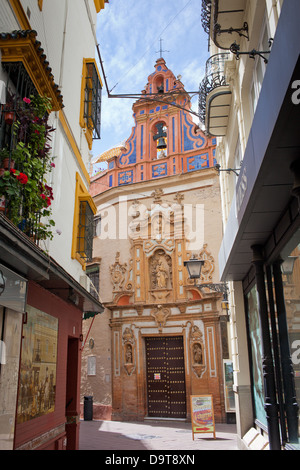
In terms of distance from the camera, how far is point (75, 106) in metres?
10.1

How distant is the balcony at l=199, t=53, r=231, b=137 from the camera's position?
939 cm

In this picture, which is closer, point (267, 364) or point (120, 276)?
point (267, 364)

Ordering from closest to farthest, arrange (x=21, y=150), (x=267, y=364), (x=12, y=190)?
(x=12, y=190)
(x=21, y=150)
(x=267, y=364)

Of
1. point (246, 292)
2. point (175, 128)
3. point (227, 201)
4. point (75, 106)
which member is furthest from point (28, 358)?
point (175, 128)

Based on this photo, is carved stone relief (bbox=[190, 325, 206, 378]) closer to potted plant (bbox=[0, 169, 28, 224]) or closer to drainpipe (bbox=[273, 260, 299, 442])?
drainpipe (bbox=[273, 260, 299, 442])

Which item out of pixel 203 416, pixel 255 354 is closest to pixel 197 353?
pixel 203 416

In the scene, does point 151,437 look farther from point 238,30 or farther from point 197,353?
point 238,30

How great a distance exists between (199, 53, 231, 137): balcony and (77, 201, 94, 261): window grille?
3.65 m

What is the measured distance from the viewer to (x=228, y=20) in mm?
7504

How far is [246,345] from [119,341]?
950 cm

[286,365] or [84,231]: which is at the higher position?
[84,231]

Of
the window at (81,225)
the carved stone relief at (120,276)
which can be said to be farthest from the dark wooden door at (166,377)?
the window at (81,225)

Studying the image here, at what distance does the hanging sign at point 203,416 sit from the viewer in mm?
11766

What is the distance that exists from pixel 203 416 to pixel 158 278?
715 cm
